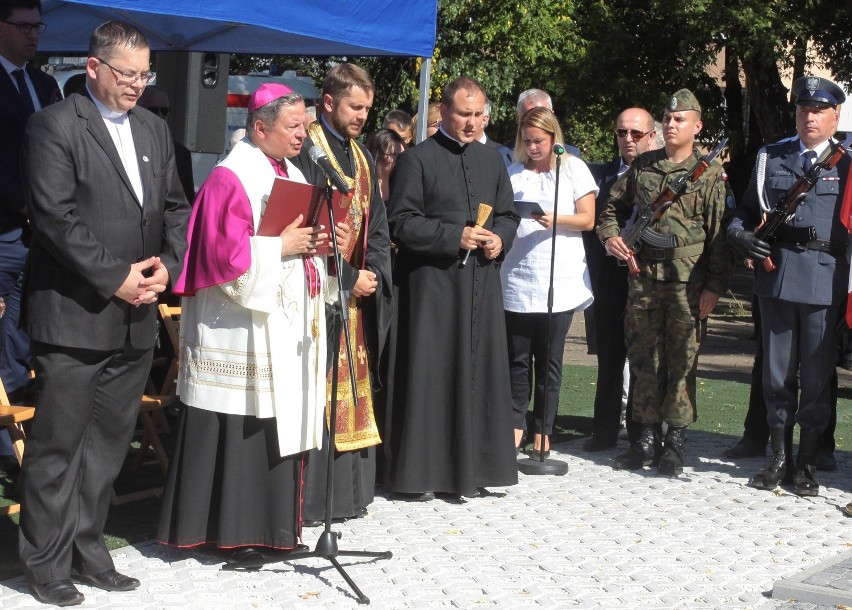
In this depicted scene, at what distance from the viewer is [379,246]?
6.91m

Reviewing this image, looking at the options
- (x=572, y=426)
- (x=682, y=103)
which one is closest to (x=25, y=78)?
(x=682, y=103)

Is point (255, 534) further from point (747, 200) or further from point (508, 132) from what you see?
point (508, 132)

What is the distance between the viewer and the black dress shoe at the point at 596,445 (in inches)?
356

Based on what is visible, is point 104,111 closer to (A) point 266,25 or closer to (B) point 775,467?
(A) point 266,25

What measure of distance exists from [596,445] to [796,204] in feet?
7.61

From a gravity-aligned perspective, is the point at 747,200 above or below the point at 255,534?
above

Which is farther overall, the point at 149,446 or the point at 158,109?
the point at 158,109

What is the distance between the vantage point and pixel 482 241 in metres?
7.35

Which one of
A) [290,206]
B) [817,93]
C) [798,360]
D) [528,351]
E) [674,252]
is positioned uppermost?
[817,93]

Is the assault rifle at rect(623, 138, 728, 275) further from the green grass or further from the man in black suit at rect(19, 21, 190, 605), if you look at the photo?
the man in black suit at rect(19, 21, 190, 605)

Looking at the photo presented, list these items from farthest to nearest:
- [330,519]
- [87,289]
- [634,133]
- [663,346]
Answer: [634,133] → [663,346] → [330,519] → [87,289]

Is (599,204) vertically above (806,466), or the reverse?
(599,204)

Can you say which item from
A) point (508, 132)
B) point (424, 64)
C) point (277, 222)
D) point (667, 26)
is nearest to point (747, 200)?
point (424, 64)

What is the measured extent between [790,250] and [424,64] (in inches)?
97.4
